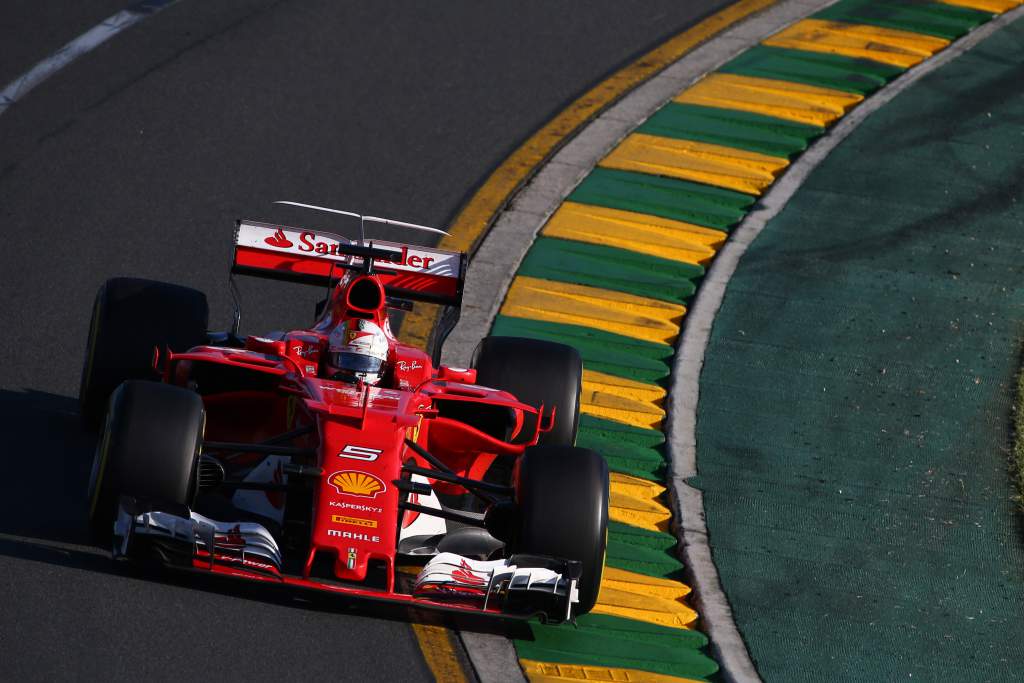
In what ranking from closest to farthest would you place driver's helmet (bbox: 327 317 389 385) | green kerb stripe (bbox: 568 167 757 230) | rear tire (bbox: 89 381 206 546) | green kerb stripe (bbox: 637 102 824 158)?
rear tire (bbox: 89 381 206 546)
driver's helmet (bbox: 327 317 389 385)
green kerb stripe (bbox: 568 167 757 230)
green kerb stripe (bbox: 637 102 824 158)

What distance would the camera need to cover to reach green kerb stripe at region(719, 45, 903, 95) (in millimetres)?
15219

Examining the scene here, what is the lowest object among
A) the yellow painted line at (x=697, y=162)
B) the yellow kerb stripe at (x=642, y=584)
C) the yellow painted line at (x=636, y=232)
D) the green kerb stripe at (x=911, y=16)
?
the yellow kerb stripe at (x=642, y=584)

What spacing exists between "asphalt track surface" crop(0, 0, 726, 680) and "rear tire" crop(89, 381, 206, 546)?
0.52 metres

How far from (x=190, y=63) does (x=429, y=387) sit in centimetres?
652

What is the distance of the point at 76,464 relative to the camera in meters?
9.11

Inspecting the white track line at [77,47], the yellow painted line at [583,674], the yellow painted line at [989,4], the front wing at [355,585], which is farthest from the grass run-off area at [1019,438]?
the white track line at [77,47]

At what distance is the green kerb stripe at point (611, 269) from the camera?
12164 mm

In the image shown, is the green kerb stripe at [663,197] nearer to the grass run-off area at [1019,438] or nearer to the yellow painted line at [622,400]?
the yellow painted line at [622,400]

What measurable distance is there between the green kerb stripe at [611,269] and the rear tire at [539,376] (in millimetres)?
2750

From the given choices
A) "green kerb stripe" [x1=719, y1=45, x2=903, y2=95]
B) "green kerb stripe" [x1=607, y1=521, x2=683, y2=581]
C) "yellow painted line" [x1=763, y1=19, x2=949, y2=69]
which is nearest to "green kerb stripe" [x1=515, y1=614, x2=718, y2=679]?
"green kerb stripe" [x1=607, y1=521, x2=683, y2=581]

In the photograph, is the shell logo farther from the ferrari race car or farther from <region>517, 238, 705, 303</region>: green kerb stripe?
<region>517, 238, 705, 303</region>: green kerb stripe

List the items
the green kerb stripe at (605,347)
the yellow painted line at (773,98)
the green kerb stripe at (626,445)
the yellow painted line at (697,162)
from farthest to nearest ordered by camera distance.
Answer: the yellow painted line at (773,98) < the yellow painted line at (697,162) < the green kerb stripe at (605,347) < the green kerb stripe at (626,445)

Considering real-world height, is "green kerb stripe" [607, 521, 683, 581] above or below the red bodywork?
below

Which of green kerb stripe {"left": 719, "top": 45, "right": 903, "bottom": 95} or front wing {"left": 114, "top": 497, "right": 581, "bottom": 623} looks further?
green kerb stripe {"left": 719, "top": 45, "right": 903, "bottom": 95}
